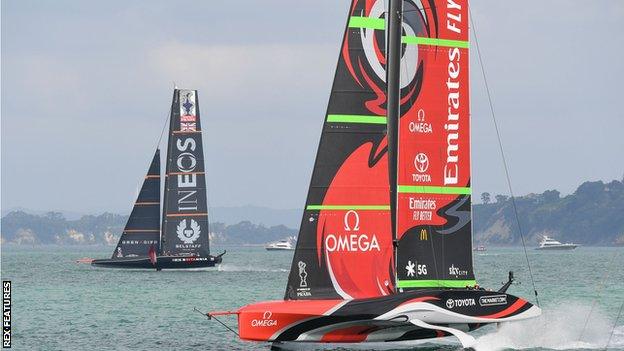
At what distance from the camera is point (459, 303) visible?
2797cm

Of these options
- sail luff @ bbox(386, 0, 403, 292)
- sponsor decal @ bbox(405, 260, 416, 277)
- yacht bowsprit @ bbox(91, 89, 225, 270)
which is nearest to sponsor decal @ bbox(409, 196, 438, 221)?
sail luff @ bbox(386, 0, 403, 292)

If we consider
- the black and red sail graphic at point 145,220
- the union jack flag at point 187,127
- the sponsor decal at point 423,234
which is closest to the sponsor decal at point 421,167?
the sponsor decal at point 423,234

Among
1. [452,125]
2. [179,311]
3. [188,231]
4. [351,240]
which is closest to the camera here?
[351,240]

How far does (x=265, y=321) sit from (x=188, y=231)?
44822 mm

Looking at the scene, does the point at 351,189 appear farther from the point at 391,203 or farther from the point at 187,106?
the point at 187,106

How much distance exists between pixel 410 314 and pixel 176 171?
44.2 m

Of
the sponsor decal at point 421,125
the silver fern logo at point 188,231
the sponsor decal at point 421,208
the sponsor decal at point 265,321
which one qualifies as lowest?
the sponsor decal at point 265,321

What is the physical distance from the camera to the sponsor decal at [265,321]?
2710cm

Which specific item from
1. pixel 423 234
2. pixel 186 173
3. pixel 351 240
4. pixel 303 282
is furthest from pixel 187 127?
pixel 303 282

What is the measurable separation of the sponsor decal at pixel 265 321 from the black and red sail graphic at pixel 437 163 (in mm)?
3448

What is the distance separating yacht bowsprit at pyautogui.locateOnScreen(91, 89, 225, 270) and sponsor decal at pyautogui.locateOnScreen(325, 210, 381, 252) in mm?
42844

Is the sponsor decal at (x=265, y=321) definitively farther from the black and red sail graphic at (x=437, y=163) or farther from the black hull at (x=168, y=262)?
the black hull at (x=168, y=262)

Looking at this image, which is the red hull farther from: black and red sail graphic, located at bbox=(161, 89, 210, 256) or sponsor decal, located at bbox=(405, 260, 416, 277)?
black and red sail graphic, located at bbox=(161, 89, 210, 256)

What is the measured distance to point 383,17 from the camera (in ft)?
93.4
